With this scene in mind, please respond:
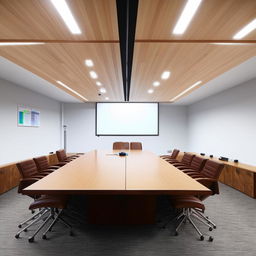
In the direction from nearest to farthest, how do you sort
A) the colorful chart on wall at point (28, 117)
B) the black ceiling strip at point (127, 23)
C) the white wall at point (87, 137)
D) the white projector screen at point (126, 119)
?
the black ceiling strip at point (127, 23), the colorful chart on wall at point (28, 117), the white projector screen at point (126, 119), the white wall at point (87, 137)

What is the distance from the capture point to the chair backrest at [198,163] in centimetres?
353

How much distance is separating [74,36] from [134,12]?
1.09 metres

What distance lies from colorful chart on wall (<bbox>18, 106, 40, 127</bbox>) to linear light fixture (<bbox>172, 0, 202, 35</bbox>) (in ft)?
16.8

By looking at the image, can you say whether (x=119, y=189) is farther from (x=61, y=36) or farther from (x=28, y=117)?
(x=28, y=117)

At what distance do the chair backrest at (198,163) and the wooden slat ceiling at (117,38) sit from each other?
1988mm

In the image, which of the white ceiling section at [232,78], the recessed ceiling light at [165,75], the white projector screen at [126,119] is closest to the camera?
the white ceiling section at [232,78]

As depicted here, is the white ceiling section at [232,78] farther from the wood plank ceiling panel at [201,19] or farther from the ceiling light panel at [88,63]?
the ceiling light panel at [88,63]

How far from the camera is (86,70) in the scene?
4.04 metres

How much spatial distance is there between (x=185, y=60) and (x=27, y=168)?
140 inches

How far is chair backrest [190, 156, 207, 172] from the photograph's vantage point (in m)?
3.53

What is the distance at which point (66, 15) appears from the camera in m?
2.08

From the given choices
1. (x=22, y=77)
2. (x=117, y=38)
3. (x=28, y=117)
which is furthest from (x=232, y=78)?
(x=28, y=117)

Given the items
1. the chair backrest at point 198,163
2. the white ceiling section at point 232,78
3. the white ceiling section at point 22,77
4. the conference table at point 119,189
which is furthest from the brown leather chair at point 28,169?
the white ceiling section at point 232,78

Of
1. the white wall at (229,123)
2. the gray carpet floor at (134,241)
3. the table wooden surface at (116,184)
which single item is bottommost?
the gray carpet floor at (134,241)
